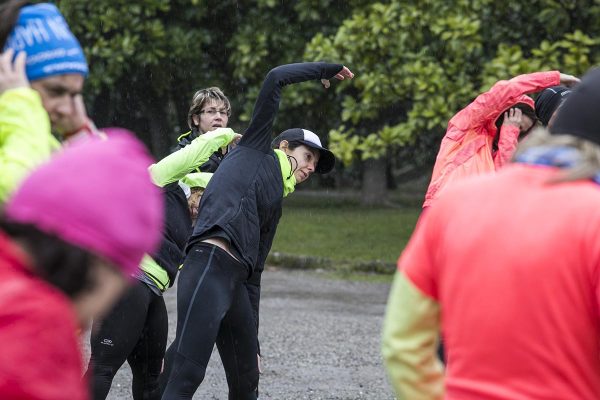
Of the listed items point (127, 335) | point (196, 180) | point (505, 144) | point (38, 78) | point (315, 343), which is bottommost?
point (315, 343)

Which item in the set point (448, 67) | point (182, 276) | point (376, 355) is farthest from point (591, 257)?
point (448, 67)

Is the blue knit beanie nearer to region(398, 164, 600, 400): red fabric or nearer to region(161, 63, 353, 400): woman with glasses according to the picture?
region(398, 164, 600, 400): red fabric

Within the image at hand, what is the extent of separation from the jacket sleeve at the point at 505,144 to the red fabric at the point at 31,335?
3496mm

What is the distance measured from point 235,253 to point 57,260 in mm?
3508

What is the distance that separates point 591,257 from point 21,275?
3.70 feet

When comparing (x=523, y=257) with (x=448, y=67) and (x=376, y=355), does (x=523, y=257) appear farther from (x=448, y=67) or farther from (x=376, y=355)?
(x=448, y=67)

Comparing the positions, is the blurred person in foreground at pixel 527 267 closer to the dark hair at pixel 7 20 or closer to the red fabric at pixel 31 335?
the red fabric at pixel 31 335

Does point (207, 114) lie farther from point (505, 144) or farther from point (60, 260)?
point (60, 260)

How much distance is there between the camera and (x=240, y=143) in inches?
222

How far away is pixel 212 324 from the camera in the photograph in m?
5.20

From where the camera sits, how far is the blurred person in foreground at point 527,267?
223cm

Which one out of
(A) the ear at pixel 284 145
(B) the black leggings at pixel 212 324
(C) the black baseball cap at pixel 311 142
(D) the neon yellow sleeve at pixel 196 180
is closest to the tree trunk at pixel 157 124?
(D) the neon yellow sleeve at pixel 196 180

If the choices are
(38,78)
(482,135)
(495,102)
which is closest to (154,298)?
(482,135)

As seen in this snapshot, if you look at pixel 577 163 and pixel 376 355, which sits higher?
pixel 577 163
